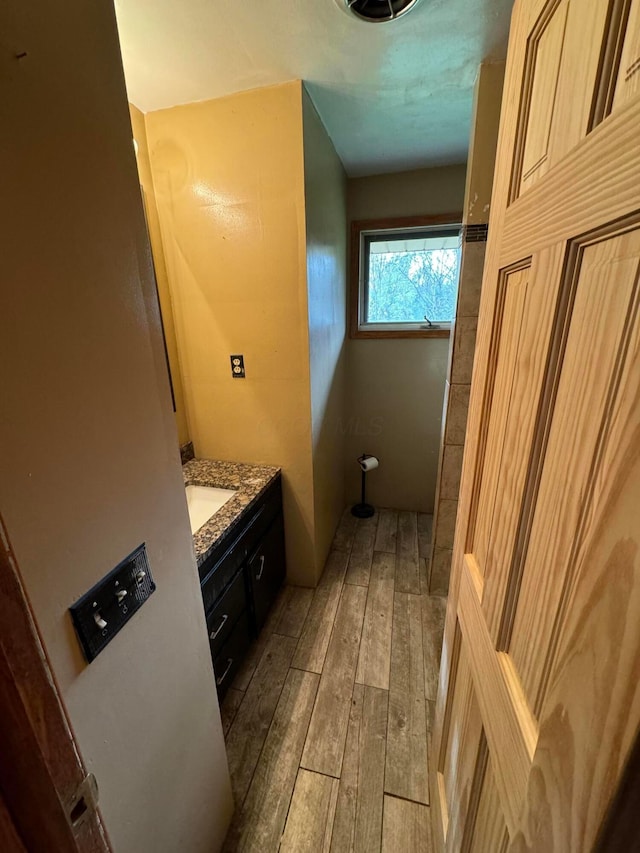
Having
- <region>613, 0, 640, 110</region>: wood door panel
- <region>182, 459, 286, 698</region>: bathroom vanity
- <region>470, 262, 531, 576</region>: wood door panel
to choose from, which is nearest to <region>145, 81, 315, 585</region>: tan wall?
<region>182, 459, 286, 698</region>: bathroom vanity

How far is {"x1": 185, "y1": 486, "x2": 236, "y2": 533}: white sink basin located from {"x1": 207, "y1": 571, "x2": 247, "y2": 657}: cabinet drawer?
0.32m

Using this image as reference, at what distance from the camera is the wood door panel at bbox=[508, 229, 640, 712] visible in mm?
328

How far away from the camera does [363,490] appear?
2775mm

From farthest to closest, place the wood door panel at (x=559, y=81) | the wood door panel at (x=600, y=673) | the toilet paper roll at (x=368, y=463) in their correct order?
the toilet paper roll at (x=368, y=463) → the wood door panel at (x=559, y=81) → the wood door panel at (x=600, y=673)

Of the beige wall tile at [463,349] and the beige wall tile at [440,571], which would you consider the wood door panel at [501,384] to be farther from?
the beige wall tile at [440,571]

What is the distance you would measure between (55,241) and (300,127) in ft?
4.37

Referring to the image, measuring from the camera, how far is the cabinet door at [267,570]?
1650mm

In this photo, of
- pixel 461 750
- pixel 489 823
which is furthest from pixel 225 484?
→ pixel 489 823

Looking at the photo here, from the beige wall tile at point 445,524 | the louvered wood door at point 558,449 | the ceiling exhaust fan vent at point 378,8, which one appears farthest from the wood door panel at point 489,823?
the ceiling exhaust fan vent at point 378,8

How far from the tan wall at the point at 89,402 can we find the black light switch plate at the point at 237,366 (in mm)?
1027

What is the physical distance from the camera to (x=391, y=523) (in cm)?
268

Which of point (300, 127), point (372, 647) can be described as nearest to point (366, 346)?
point (300, 127)

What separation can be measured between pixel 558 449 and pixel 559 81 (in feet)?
1.63

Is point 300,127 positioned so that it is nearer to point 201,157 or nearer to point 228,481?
point 201,157
